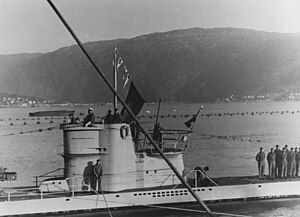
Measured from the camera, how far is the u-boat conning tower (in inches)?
328

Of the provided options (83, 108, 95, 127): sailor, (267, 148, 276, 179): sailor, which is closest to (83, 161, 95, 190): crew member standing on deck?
(83, 108, 95, 127): sailor

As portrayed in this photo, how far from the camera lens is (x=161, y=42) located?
13859 millimetres

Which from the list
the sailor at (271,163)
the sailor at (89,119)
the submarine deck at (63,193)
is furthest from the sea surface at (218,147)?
the sailor at (89,119)

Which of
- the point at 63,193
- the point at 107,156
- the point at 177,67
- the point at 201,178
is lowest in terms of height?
the point at 63,193

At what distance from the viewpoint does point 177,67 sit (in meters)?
15.3

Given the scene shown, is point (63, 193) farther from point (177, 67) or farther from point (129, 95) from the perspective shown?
point (177, 67)

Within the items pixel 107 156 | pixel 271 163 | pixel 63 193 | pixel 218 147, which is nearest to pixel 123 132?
pixel 107 156

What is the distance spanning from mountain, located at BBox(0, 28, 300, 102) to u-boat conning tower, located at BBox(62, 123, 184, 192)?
2.65 metres

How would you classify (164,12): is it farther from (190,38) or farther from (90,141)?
(190,38)

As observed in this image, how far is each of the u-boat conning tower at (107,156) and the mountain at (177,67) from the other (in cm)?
265

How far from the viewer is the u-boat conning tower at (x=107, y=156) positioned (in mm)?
8328

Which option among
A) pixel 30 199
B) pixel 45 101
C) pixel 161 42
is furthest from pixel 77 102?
pixel 30 199

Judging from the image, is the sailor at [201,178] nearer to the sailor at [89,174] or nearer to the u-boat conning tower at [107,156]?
the u-boat conning tower at [107,156]

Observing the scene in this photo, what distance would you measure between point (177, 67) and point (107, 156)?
23.9ft
